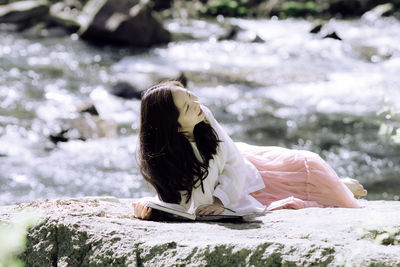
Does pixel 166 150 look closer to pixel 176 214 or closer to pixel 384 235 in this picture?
pixel 176 214

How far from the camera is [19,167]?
21.9ft

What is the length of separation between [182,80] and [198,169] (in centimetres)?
90

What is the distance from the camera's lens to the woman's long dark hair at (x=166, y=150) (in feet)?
9.38

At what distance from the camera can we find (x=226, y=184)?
3.02m

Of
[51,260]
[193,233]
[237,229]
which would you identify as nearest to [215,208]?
[237,229]

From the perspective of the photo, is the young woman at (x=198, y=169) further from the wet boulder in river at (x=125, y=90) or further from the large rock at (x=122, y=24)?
the large rock at (x=122, y=24)

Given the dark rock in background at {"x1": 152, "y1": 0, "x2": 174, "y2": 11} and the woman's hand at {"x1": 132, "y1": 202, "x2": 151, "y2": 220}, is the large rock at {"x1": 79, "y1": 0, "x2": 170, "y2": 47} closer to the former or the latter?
the dark rock in background at {"x1": 152, "y1": 0, "x2": 174, "y2": 11}

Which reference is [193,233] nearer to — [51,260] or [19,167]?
[51,260]

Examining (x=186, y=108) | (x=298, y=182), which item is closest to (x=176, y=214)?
(x=186, y=108)

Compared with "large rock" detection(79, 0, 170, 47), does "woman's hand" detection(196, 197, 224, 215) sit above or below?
above

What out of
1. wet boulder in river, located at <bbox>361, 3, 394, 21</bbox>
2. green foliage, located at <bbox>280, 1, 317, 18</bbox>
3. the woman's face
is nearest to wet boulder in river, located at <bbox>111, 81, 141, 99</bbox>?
the woman's face

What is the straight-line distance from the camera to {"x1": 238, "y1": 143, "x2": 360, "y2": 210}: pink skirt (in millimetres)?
3232

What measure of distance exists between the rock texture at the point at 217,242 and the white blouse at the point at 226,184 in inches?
12.9

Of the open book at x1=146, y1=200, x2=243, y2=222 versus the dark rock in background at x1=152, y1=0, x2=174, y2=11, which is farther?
the dark rock in background at x1=152, y1=0, x2=174, y2=11
